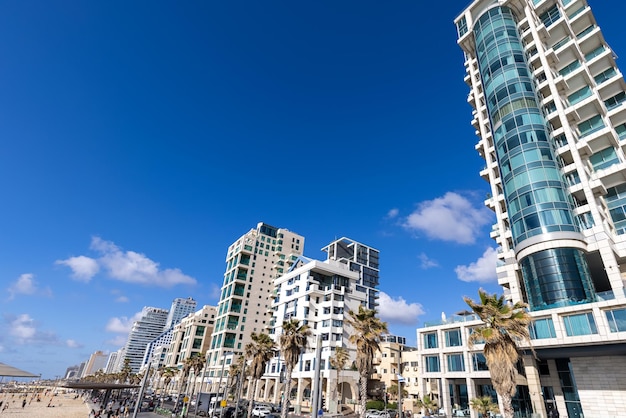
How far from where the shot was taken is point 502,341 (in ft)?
72.2

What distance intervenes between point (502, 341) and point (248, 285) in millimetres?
80946

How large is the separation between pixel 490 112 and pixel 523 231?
68.2 ft

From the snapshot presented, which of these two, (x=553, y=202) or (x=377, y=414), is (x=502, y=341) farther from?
(x=377, y=414)

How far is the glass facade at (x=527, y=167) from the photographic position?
118 ft

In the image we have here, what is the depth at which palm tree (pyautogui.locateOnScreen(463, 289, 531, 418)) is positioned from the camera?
2127 cm

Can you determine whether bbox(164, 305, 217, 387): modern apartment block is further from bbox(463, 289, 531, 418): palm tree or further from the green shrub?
bbox(463, 289, 531, 418): palm tree

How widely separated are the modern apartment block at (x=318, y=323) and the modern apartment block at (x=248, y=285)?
11.3m

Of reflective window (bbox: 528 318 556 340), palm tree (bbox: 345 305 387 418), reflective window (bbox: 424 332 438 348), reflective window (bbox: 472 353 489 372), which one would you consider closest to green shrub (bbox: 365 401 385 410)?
reflective window (bbox: 424 332 438 348)

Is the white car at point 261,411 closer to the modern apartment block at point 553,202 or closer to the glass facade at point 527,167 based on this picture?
the modern apartment block at point 553,202

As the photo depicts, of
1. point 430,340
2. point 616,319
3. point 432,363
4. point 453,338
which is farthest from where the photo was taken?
point 430,340

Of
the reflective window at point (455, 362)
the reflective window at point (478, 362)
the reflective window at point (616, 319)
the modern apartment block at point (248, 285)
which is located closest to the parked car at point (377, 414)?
the reflective window at point (455, 362)

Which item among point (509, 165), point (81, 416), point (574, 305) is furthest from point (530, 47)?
point (81, 416)

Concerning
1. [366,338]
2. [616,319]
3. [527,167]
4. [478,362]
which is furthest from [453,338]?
Answer: [527,167]

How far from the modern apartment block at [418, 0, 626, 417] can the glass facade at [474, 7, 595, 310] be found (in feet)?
0.45
